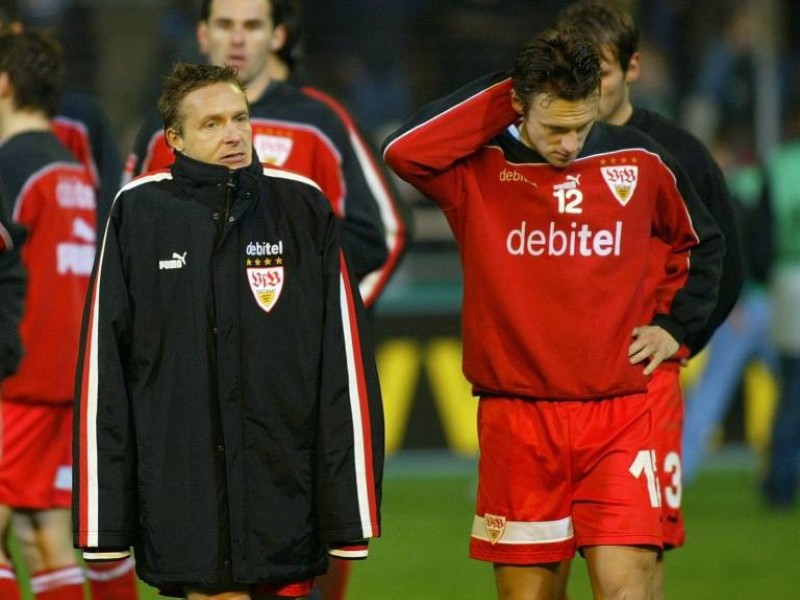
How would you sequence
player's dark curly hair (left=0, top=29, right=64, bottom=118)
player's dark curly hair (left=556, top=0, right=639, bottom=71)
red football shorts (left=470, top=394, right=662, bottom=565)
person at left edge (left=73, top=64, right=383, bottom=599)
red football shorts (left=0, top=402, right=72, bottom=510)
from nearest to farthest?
person at left edge (left=73, top=64, right=383, bottom=599), red football shorts (left=470, top=394, right=662, bottom=565), player's dark curly hair (left=556, top=0, right=639, bottom=71), red football shorts (left=0, top=402, right=72, bottom=510), player's dark curly hair (left=0, top=29, right=64, bottom=118)

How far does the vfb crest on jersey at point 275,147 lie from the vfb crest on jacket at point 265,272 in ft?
5.16

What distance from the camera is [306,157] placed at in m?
6.60

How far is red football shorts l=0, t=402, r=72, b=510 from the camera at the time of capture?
6.46 metres

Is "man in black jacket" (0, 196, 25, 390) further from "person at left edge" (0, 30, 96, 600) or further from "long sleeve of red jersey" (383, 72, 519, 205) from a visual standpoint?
"long sleeve of red jersey" (383, 72, 519, 205)

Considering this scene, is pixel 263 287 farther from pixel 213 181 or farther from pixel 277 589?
pixel 277 589

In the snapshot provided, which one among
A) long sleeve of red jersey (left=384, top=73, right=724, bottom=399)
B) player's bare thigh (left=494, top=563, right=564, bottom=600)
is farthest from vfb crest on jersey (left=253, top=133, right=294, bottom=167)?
player's bare thigh (left=494, top=563, right=564, bottom=600)

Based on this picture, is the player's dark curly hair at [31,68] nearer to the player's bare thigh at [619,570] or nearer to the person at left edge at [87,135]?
the person at left edge at [87,135]

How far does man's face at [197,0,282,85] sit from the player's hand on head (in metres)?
1.78

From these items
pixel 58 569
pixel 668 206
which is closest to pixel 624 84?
pixel 668 206

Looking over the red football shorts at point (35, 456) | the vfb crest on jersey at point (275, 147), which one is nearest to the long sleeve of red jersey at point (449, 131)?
the vfb crest on jersey at point (275, 147)

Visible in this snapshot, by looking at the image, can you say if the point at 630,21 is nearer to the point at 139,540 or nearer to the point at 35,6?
the point at 139,540

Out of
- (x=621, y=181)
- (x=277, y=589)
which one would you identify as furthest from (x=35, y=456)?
(x=621, y=181)

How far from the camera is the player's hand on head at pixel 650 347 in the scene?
5.54 metres

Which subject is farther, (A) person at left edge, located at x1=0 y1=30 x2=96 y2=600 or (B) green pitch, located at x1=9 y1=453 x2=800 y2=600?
(B) green pitch, located at x1=9 y1=453 x2=800 y2=600
